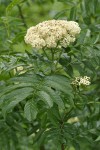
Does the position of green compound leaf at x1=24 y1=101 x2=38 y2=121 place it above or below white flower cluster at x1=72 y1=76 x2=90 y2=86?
above

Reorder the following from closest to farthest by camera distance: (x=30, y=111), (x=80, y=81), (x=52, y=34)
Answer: (x=30, y=111)
(x=52, y=34)
(x=80, y=81)

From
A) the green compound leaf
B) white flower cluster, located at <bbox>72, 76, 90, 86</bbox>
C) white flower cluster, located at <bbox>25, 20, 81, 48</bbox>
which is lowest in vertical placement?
white flower cluster, located at <bbox>72, 76, 90, 86</bbox>

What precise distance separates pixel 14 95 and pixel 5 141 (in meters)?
1.00

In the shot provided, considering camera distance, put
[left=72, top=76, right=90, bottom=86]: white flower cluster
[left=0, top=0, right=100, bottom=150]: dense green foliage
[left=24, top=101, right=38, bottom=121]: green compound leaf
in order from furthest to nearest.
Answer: [left=72, top=76, right=90, bottom=86]: white flower cluster < [left=0, top=0, right=100, bottom=150]: dense green foliage < [left=24, top=101, right=38, bottom=121]: green compound leaf

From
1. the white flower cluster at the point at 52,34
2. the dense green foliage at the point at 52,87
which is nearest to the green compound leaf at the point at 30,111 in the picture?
the dense green foliage at the point at 52,87

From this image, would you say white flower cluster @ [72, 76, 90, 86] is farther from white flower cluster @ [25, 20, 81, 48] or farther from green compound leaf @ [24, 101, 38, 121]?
green compound leaf @ [24, 101, 38, 121]

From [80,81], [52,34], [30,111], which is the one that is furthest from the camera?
[80,81]

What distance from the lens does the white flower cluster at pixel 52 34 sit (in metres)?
2.41

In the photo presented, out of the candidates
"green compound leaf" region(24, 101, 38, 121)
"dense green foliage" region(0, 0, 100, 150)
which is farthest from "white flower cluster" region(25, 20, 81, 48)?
"green compound leaf" region(24, 101, 38, 121)

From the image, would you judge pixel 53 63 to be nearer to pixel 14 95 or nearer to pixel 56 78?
pixel 56 78

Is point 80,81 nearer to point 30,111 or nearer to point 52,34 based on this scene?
point 52,34

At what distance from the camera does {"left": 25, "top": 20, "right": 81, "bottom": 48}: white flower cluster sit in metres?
2.41

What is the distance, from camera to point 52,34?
7.90 ft

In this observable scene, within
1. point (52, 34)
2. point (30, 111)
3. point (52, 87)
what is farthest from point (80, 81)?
point (30, 111)
